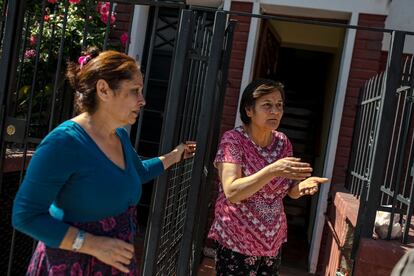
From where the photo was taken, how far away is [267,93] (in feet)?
8.44

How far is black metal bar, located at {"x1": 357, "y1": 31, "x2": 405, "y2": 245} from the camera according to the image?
265 cm

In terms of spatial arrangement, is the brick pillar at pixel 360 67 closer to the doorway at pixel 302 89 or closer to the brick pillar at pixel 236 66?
the doorway at pixel 302 89

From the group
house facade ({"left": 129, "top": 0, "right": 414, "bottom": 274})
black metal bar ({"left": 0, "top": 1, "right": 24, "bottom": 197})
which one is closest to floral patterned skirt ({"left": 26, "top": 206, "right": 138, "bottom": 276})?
black metal bar ({"left": 0, "top": 1, "right": 24, "bottom": 197})

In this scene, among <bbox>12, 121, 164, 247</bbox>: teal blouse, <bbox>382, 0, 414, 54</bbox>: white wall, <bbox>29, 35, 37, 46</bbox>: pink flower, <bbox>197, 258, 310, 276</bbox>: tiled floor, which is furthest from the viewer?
<bbox>382, 0, 414, 54</bbox>: white wall

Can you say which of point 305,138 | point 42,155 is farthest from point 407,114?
point 305,138

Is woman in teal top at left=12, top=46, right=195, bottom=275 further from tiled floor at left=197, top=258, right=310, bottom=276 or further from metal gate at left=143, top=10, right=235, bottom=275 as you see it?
tiled floor at left=197, top=258, right=310, bottom=276

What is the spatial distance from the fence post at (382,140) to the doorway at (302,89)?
3.06m

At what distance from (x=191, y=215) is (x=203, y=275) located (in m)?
2.28

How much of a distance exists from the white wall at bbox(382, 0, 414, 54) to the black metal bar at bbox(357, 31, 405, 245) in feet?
9.27

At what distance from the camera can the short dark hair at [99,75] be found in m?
1.84

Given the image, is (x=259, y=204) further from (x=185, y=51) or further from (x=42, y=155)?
(x=42, y=155)

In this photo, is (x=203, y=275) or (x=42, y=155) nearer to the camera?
(x=42, y=155)

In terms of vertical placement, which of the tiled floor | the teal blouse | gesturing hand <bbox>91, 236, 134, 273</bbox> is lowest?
the tiled floor

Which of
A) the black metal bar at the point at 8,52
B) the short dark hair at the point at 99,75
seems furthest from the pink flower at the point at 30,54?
the short dark hair at the point at 99,75
